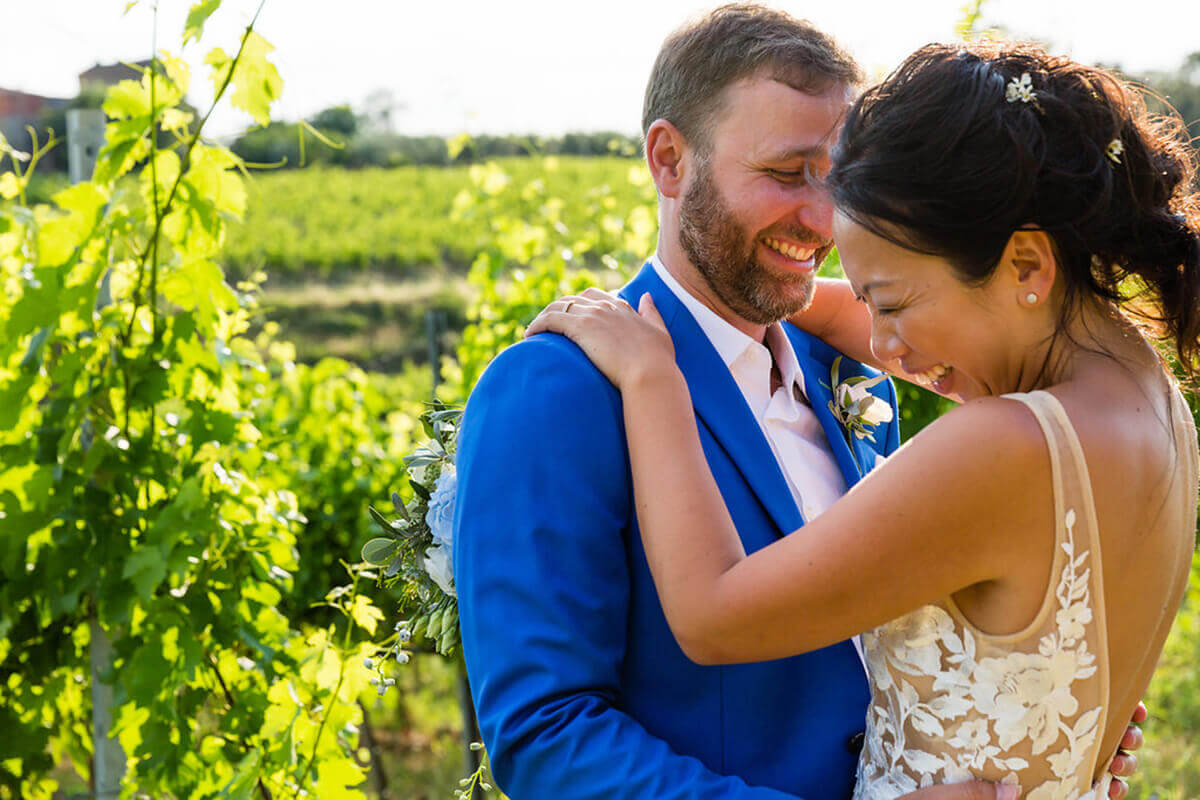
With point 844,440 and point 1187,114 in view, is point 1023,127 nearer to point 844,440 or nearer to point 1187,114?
point 844,440

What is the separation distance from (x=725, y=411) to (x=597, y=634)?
44cm

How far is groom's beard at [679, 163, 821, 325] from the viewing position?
1910 millimetres

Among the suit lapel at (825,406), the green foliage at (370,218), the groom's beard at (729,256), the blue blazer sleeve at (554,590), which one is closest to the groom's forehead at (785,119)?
the groom's beard at (729,256)

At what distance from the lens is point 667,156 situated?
79.4 inches

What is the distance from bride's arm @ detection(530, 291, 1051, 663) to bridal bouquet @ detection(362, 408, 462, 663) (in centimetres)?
50

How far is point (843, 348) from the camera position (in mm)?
2330

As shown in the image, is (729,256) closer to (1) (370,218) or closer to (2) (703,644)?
(2) (703,644)

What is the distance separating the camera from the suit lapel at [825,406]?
1.94 meters

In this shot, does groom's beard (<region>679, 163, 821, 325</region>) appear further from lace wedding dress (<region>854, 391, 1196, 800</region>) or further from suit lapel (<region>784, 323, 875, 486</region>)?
lace wedding dress (<region>854, 391, 1196, 800</region>)

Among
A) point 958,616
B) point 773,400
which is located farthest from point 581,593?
point 773,400

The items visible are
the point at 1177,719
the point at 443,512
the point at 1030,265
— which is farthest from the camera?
the point at 1177,719

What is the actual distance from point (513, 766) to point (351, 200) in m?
29.1

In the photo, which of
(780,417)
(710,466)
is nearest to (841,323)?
(780,417)

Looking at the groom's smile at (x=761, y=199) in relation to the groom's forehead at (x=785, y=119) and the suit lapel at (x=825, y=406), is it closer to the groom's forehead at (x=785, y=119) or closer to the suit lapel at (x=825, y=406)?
the groom's forehead at (x=785, y=119)
